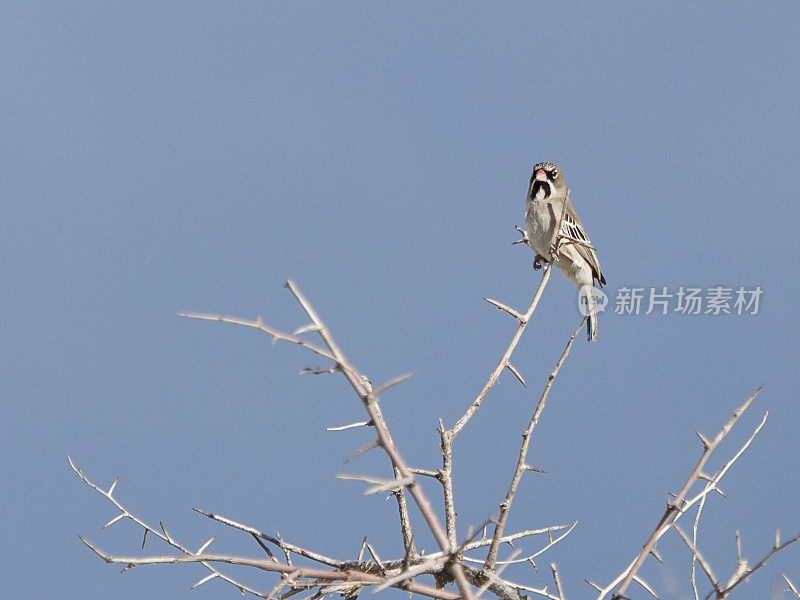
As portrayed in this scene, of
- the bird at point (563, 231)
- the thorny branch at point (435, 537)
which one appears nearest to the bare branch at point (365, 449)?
the thorny branch at point (435, 537)

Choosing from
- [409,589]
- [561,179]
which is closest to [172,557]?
[409,589]

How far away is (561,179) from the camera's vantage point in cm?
950

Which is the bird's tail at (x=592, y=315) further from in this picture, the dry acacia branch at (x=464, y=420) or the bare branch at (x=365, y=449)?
the bare branch at (x=365, y=449)

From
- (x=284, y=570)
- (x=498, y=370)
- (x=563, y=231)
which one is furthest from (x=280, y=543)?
(x=563, y=231)

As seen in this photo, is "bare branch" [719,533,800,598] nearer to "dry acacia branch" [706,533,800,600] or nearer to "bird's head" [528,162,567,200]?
"dry acacia branch" [706,533,800,600]

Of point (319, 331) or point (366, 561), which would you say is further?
point (366, 561)

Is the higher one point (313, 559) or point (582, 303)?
point (582, 303)

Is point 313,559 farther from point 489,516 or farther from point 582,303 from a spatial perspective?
point 582,303

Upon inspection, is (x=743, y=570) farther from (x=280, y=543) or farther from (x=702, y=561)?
(x=280, y=543)

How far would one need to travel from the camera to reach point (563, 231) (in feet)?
27.8

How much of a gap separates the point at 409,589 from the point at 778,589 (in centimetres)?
120

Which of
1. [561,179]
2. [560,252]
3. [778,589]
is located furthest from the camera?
[561,179]

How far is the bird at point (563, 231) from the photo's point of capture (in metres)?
8.71

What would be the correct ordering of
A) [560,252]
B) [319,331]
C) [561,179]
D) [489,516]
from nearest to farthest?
[319,331], [489,516], [560,252], [561,179]
